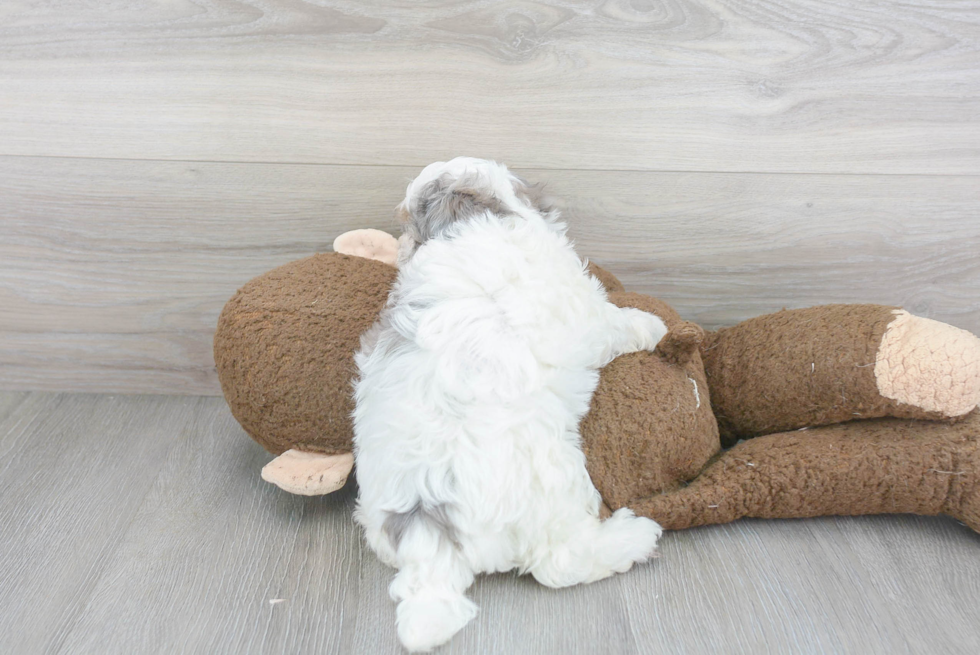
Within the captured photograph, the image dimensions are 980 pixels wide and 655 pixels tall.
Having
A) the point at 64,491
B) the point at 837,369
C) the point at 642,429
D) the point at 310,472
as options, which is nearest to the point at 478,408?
the point at 642,429

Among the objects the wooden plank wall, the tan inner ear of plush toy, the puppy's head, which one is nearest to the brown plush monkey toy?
the tan inner ear of plush toy

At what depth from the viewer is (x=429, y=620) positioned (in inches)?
41.3

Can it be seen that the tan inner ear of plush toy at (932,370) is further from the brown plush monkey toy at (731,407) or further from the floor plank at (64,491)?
the floor plank at (64,491)

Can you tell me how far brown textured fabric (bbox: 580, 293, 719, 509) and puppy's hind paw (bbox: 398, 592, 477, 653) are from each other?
0.32 m

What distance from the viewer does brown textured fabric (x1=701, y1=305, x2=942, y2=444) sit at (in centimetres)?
126

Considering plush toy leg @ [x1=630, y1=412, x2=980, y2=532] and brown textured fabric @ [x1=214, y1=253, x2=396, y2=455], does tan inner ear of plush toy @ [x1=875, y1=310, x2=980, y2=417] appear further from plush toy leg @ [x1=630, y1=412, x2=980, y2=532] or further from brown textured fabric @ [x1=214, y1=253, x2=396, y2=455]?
brown textured fabric @ [x1=214, y1=253, x2=396, y2=455]

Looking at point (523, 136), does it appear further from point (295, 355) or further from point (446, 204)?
point (295, 355)

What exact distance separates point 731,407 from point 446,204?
2.28 ft

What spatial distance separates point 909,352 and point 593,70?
0.82 metres

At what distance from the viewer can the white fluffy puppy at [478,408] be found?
3.58 feet

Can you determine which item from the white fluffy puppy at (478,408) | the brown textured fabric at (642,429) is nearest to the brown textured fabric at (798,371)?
the brown textured fabric at (642,429)

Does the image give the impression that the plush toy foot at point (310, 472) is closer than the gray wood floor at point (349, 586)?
No

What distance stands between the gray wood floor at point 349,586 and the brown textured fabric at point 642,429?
139mm

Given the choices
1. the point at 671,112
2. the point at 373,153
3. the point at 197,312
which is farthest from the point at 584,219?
the point at 197,312
